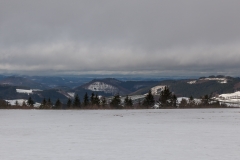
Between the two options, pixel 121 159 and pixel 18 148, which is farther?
pixel 18 148

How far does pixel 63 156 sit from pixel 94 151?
1.81 metres

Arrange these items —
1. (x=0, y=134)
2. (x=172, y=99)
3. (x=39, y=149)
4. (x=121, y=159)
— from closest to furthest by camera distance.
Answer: (x=121, y=159) → (x=39, y=149) → (x=0, y=134) → (x=172, y=99)

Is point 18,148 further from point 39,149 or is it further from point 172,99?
point 172,99

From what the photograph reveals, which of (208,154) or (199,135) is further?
(199,135)

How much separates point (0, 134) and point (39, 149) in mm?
7122

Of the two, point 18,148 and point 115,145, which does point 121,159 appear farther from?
point 18,148

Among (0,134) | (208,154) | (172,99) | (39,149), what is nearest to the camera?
(208,154)

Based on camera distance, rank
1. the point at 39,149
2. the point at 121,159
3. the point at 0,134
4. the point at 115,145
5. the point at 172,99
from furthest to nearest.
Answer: the point at 172,99 < the point at 0,134 < the point at 115,145 < the point at 39,149 < the point at 121,159

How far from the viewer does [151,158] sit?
1369 cm

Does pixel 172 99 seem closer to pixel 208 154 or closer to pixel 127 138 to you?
pixel 127 138

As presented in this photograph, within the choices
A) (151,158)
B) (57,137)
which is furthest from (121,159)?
(57,137)

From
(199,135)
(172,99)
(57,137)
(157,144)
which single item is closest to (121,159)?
(157,144)

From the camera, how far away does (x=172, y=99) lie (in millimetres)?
65375

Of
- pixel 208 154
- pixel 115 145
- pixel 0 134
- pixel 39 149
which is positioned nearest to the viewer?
pixel 208 154
